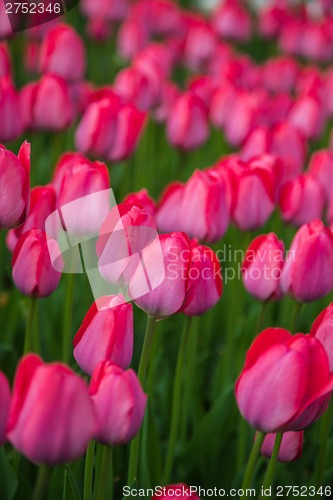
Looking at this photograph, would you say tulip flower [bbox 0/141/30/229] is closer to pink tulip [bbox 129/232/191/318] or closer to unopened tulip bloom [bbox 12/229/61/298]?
unopened tulip bloom [bbox 12/229/61/298]

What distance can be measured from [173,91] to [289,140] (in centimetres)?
53

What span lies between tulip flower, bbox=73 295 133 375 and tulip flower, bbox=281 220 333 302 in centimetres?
25

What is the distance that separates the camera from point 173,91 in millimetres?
1951

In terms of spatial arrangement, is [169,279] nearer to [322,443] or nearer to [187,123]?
[322,443]

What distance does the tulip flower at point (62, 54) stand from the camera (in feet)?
5.16

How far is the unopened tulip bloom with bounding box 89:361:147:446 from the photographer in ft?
2.05

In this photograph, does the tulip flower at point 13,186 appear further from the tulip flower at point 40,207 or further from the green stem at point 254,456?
the green stem at point 254,456

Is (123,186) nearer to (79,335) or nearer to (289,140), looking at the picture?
(289,140)

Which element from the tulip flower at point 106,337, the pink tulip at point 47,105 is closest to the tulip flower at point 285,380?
the tulip flower at point 106,337

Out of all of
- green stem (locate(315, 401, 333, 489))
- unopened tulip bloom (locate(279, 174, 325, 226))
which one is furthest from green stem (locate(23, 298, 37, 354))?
unopened tulip bloom (locate(279, 174, 325, 226))

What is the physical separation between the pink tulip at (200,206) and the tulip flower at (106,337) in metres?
0.33

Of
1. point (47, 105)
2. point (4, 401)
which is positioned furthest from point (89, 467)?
point (47, 105)

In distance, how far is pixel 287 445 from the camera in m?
0.82

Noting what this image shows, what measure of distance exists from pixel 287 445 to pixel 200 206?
1.08 ft
